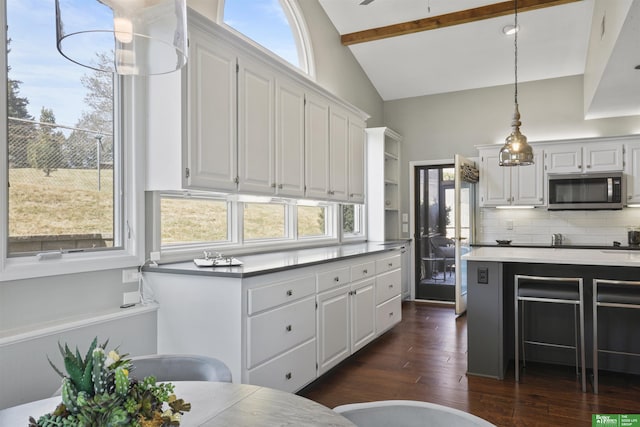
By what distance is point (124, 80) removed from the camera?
270 cm

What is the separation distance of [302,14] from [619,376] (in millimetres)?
4478

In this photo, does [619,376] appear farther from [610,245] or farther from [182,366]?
[182,366]

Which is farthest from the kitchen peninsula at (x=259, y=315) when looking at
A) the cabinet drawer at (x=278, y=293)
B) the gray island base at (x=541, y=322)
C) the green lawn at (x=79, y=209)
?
the gray island base at (x=541, y=322)

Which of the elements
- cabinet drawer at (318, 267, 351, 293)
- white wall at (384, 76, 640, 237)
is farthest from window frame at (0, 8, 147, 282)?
white wall at (384, 76, 640, 237)

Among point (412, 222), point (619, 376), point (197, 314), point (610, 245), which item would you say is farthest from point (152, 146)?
point (610, 245)

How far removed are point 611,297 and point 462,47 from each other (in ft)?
11.8

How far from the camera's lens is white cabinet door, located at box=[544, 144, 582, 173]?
5.47 meters

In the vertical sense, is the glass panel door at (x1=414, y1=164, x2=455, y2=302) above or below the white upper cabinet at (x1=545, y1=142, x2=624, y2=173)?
below

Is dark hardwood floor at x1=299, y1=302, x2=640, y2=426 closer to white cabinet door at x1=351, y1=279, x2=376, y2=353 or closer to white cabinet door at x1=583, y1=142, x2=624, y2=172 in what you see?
white cabinet door at x1=351, y1=279, x2=376, y2=353

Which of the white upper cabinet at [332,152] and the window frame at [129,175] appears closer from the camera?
the window frame at [129,175]

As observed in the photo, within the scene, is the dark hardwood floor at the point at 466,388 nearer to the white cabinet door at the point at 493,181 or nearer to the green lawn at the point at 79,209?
the green lawn at the point at 79,209

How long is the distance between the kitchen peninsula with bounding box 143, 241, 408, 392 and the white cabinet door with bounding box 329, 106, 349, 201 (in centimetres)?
117

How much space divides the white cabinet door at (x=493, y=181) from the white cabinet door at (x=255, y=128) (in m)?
3.59

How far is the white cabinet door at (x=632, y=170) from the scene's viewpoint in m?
5.19
